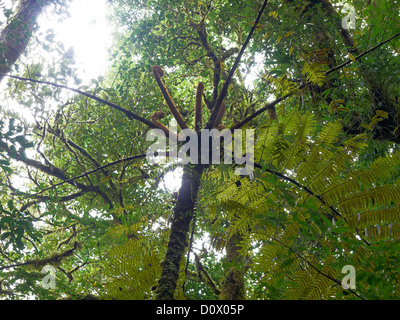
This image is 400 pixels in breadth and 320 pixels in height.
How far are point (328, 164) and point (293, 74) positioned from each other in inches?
85.7

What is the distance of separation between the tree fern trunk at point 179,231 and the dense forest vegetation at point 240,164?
11 mm

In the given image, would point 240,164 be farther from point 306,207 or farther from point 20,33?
point 20,33

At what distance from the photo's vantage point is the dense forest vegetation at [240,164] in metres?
1.77

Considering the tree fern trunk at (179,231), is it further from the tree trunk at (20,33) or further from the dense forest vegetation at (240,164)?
the tree trunk at (20,33)

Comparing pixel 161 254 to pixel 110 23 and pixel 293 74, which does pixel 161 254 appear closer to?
pixel 293 74

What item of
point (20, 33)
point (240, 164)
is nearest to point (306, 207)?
point (240, 164)

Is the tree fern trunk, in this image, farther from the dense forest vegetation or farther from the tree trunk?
the tree trunk

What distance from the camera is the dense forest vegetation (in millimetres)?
1768

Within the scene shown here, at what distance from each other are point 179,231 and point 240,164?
0.75 metres

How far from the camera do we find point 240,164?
2543mm

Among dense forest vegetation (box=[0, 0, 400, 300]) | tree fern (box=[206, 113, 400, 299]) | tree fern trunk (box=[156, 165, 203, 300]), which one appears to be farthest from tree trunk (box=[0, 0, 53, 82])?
tree fern (box=[206, 113, 400, 299])

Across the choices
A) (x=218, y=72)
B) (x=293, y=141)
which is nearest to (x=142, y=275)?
(x=293, y=141)

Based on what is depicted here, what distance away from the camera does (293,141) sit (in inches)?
86.1

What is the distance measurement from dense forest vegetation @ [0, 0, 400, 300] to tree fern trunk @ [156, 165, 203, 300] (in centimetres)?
1
